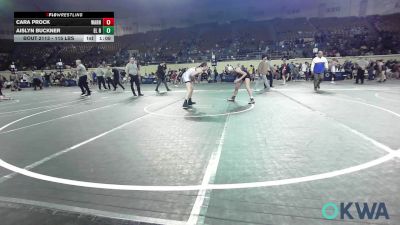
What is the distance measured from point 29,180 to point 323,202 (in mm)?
3829

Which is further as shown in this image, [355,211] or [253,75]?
[253,75]

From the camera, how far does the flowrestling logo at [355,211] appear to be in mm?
2852

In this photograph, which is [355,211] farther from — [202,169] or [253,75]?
[253,75]

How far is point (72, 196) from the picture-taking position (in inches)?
139

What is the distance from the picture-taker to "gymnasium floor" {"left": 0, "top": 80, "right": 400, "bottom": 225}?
3.06 m

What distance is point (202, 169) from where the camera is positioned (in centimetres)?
432

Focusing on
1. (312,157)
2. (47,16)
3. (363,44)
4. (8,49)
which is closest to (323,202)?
(312,157)
